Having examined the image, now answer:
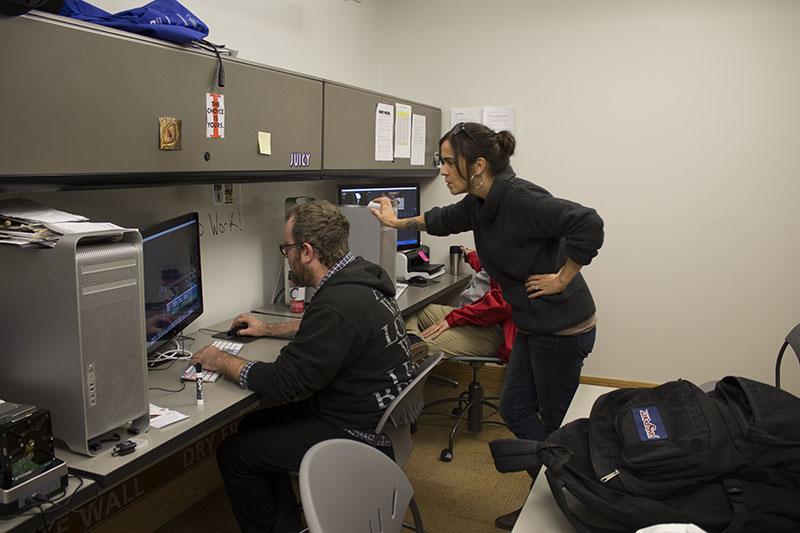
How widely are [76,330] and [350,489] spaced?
641mm

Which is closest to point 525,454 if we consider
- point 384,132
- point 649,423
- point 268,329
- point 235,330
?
point 649,423

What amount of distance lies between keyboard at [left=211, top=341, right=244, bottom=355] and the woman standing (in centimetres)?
93

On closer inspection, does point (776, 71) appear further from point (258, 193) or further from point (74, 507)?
point (74, 507)

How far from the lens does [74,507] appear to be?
122 centimetres

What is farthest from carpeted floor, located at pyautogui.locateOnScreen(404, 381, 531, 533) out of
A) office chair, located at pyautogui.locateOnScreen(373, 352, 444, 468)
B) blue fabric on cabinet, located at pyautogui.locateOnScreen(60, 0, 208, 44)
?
blue fabric on cabinet, located at pyautogui.locateOnScreen(60, 0, 208, 44)

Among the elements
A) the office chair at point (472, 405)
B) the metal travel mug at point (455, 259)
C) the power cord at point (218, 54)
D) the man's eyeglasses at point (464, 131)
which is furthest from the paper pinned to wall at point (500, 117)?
the power cord at point (218, 54)

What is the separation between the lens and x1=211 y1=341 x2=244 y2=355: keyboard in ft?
6.93

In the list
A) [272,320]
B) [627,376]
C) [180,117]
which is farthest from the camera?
[627,376]

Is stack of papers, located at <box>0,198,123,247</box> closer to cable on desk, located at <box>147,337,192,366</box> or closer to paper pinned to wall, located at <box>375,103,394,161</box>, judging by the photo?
cable on desk, located at <box>147,337,192,366</box>

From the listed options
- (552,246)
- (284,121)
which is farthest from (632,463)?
(284,121)

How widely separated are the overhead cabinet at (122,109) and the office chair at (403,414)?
3.02 feet

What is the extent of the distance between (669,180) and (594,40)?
877 mm

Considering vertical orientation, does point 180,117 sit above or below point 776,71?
below

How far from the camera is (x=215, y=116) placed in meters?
1.93
